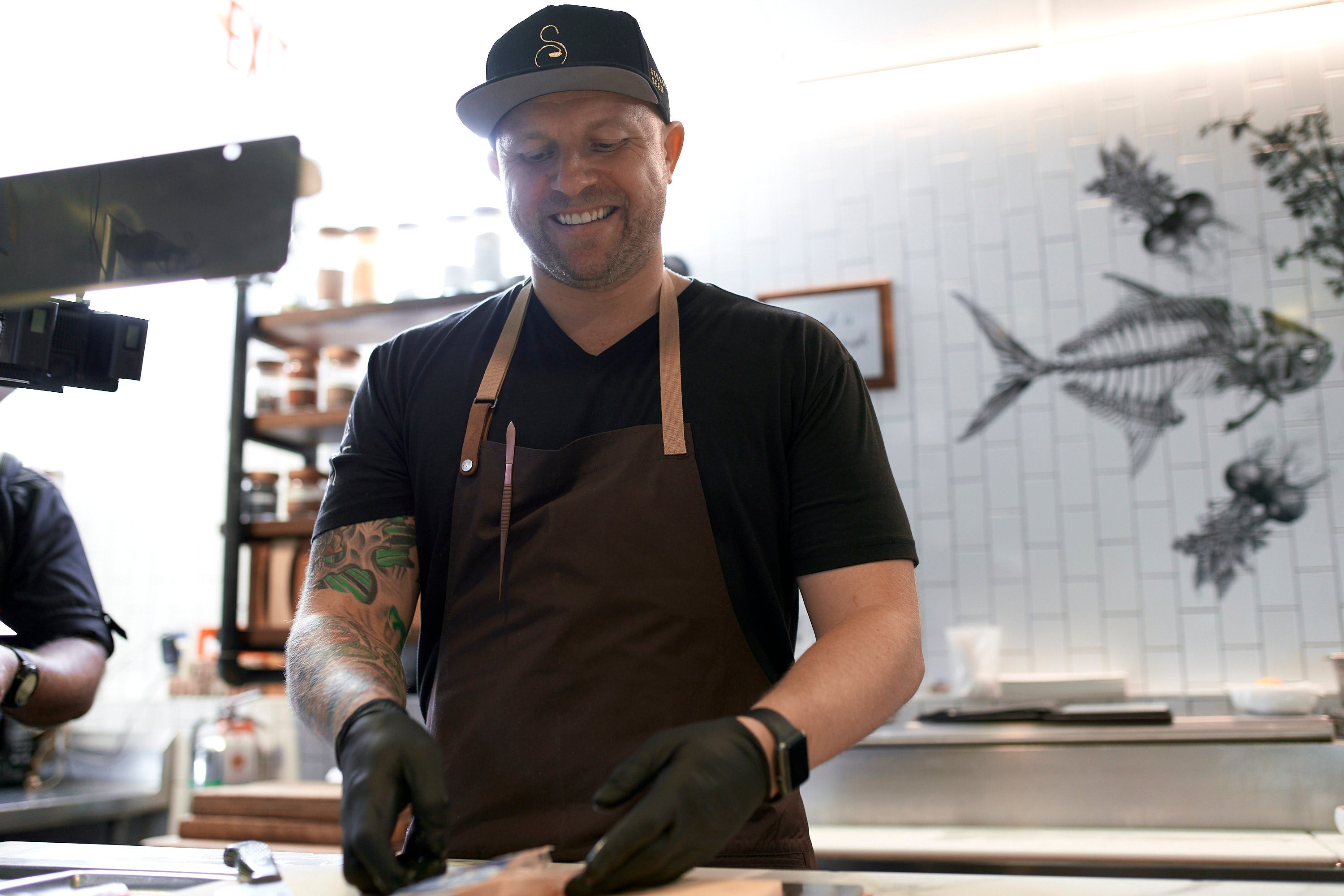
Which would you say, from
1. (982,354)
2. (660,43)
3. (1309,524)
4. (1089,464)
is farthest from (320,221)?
(1309,524)

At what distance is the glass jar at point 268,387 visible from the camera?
133 inches

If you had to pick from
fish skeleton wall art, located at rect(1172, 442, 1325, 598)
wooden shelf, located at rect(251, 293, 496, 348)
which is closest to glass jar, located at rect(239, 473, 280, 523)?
wooden shelf, located at rect(251, 293, 496, 348)

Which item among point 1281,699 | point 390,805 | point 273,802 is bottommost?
point 273,802

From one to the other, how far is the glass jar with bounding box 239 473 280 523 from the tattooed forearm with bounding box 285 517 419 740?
6.94ft

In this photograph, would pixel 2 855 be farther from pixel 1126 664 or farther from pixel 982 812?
pixel 1126 664

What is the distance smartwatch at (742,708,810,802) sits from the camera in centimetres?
96

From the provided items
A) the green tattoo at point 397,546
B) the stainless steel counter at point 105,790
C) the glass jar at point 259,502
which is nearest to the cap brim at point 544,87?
the green tattoo at point 397,546

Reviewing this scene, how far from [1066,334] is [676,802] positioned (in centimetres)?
266

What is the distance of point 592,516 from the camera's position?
128 cm

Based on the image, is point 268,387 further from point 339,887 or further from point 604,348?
point 339,887

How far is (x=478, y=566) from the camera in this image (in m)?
1.30

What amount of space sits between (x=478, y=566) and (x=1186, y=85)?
Result: 284 centimetres

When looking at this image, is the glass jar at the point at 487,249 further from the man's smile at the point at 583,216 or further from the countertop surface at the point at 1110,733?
the man's smile at the point at 583,216

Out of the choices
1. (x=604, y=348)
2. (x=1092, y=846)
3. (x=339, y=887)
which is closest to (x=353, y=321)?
(x=604, y=348)
